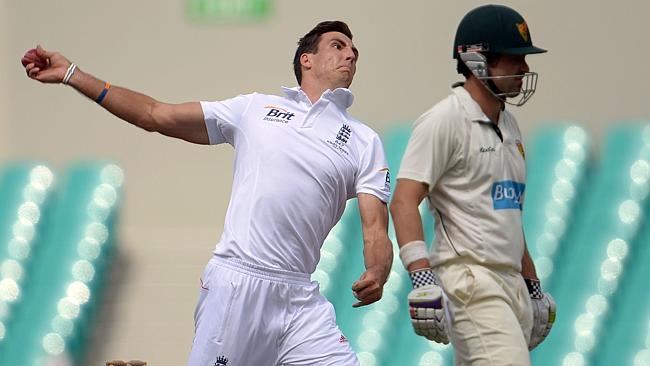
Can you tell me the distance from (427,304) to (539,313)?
543 mm

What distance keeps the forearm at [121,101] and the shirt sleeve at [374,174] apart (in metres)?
0.73

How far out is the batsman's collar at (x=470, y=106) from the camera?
5.28 metres

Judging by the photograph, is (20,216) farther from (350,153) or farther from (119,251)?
(350,153)

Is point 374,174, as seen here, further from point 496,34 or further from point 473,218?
point 496,34

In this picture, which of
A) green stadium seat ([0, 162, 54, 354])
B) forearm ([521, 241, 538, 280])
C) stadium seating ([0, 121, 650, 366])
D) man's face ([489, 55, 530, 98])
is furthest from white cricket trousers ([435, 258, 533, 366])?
A: green stadium seat ([0, 162, 54, 354])

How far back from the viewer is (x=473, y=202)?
205 inches

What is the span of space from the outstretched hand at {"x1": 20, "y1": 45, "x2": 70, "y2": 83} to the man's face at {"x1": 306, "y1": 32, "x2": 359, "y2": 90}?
36.3 inches

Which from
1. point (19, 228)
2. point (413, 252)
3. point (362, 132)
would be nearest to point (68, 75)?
point (362, 132)

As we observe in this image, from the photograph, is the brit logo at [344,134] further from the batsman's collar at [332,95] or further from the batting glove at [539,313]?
the batting glove at [539,313]

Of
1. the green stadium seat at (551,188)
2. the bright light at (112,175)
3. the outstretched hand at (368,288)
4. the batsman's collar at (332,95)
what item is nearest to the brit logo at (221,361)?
the outstretched hand at (368,288)

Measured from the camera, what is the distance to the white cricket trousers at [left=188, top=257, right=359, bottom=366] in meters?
5.45

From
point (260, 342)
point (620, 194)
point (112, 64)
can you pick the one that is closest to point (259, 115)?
point (260, 342)

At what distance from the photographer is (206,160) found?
35.8 ft

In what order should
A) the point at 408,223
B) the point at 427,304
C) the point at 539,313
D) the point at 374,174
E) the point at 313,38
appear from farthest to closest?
the point at 313,38 < the point at 374,174 < the point at 539,313 < the point at 408,223 < the point at 427,304
